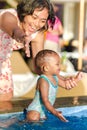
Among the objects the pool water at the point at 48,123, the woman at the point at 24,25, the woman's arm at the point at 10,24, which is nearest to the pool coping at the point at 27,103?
the pool water at the point at 48,123

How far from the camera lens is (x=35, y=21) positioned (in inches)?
146

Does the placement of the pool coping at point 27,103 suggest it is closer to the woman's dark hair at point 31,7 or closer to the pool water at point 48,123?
the pool water at point 48,123

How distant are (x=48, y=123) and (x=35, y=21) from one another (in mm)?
862

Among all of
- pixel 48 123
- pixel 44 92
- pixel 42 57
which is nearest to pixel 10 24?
pixel 42 57

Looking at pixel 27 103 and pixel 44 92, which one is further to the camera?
pixel 27 103

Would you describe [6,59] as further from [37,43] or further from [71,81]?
[71,81]

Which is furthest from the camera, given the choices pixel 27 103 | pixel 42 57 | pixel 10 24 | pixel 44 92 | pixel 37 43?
pixel 37 43

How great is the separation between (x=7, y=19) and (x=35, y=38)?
0.52 m

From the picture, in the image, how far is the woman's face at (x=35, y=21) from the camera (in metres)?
3.71

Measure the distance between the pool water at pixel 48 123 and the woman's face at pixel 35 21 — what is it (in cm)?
74

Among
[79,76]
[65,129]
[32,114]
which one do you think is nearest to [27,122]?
[32,114]

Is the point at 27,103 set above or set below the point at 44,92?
below

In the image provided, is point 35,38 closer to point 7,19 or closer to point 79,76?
point 7,19

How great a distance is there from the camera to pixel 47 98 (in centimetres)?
356
